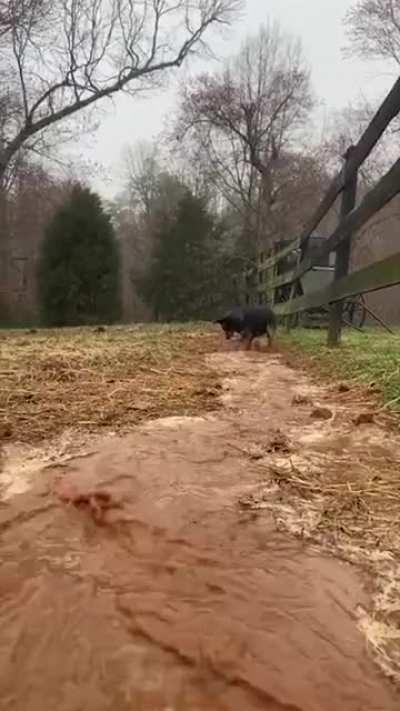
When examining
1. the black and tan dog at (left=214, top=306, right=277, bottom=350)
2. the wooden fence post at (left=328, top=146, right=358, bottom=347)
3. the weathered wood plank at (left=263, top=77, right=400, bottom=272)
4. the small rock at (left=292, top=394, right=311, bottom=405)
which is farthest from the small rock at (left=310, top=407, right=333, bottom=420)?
the black and tan dog at (left=214, top=306, right=277, bottom=350)

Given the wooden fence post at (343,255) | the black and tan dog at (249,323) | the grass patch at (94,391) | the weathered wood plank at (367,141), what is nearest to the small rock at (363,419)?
the grass patch at (94,391)

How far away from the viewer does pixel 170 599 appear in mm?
1103

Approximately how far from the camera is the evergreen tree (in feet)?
59.1

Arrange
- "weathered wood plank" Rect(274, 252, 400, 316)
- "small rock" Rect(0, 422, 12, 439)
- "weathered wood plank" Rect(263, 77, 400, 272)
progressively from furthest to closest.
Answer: "weathered wood plank" Rect(263, 77, 400, 272)
"weathered wood plank" Rect(274, 252, 400, 316)
"small rock" Rect(0, 422, 12, 439)

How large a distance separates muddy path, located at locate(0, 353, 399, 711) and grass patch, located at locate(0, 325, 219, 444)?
1.79ft

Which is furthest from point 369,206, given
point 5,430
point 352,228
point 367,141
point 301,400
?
point 5,430

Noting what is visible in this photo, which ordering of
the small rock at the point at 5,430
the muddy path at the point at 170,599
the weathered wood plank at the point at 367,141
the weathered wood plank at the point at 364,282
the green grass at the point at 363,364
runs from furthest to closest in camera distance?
the weathered wood plank at the point at 367,141, the green grass at the point at 363,364, the weathered wood plank at the point at 364,282, the small rock at the point at 5,430, the muddy path at the point at 170,599

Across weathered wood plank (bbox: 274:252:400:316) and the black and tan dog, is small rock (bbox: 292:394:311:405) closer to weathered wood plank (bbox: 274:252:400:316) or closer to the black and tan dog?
weathered wood plank (bbox: 274:252:400:316)

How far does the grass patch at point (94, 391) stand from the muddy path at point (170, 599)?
21.5 inches

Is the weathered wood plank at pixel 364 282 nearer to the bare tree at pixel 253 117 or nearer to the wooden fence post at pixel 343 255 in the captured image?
the wooden fence post at pixel 343 255

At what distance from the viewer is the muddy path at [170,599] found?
0.88m

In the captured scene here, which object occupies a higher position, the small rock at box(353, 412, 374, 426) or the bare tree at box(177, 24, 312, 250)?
the bare tree at box(177, 24, 312, 250)

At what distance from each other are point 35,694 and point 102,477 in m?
0.85

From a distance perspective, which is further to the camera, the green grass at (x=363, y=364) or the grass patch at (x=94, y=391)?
the green grass at (x=363, y=364)
